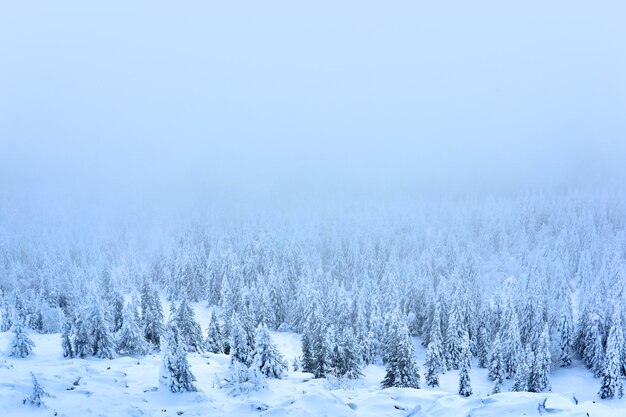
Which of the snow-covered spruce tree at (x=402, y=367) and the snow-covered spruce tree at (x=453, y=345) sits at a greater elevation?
the snow-covered spruce tree at (x=402, y=367)

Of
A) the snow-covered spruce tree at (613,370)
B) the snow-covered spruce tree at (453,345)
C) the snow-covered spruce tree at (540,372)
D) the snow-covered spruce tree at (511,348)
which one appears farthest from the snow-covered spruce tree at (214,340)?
the snow-covered spruce tree at (613,370)

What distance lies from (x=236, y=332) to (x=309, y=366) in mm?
12306

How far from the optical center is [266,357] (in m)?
30.2

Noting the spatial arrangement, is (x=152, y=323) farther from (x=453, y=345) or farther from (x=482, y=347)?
(x=482, y=347)

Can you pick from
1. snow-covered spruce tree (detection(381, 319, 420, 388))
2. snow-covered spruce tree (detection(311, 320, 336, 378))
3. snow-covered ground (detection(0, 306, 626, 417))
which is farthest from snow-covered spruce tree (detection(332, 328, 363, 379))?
snow-covered ground (detection(0, 306, 626, 417))

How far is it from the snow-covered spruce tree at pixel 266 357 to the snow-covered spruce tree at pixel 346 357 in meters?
13.3

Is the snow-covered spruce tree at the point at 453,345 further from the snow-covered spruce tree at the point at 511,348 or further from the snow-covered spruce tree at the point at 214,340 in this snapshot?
the snow-covered spruce tree at the point at 214,340

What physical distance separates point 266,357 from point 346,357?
1660 centimetres

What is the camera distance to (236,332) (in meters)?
32.8

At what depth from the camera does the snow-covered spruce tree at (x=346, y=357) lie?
140 ft

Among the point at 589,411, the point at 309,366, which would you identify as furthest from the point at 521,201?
the point at 589,411

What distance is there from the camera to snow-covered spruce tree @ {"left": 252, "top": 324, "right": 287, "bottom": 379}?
1156 inches

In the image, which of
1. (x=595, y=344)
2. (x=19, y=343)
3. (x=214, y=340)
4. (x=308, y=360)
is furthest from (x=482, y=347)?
(x=19, y=343)

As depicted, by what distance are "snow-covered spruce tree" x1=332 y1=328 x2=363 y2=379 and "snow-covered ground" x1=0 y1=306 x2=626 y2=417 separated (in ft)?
57.1
